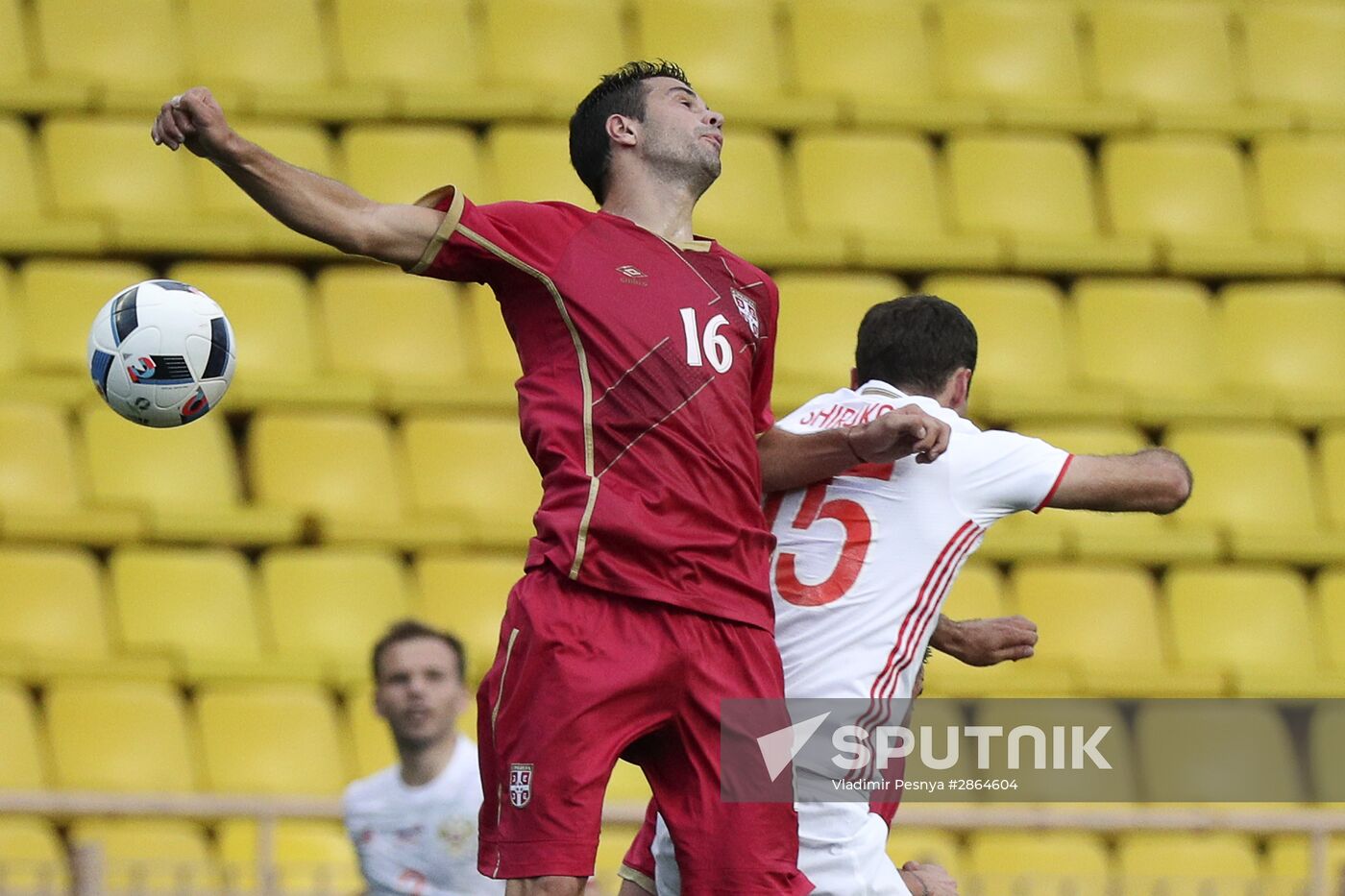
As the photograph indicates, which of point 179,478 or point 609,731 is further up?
point 179,478

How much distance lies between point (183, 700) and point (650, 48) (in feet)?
13.3

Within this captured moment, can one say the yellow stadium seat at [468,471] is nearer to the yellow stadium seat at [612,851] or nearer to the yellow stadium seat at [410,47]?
the yellow stadium seat at [612,851]

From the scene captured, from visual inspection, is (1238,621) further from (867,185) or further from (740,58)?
(740,58)

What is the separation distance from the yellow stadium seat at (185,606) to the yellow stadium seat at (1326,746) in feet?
14.9

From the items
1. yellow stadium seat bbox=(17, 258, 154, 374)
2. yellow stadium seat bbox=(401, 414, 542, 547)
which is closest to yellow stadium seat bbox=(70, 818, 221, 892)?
yellow stadium seat bbox=(401, 414, 542, 547)

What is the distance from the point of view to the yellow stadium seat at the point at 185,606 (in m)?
8.81

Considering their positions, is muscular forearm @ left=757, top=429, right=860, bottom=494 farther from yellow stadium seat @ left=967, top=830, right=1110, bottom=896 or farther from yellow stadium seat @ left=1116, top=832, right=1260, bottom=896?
yellow stadium seat @ left=1116, top=832, right=1260, bottom=896

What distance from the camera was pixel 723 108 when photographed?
1038 cm

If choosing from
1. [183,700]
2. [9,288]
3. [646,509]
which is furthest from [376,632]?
[646,509]

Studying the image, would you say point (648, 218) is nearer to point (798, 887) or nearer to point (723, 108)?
point (798, 887)

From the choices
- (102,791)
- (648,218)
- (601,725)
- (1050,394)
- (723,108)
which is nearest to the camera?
(601,725)

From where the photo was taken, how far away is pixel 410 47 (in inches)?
412

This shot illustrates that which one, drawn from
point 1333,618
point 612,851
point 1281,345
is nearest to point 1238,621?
point 1333,618

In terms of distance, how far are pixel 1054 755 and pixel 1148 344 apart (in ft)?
10.4
